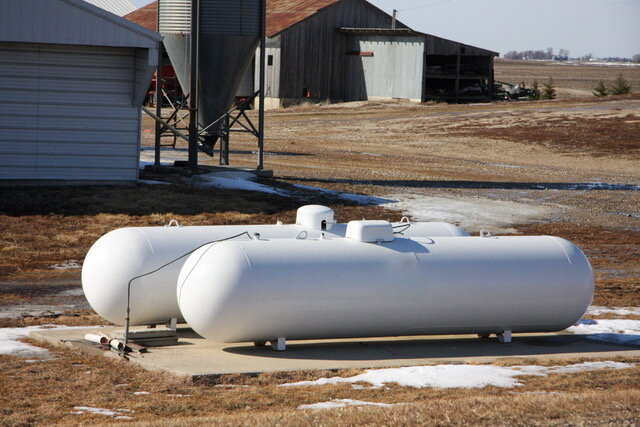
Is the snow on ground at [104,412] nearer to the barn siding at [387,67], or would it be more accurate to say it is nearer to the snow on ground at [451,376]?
the snow on ground at [451,376]

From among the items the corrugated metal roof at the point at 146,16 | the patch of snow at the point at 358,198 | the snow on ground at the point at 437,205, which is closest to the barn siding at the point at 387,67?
the corrugated metal roof at the point at 146,16

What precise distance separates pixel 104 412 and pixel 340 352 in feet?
11.9

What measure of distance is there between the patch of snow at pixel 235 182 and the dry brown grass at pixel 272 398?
1505cm

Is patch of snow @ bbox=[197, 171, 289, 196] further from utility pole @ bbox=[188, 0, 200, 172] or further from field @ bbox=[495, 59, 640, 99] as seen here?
field @ bbox=[495, 59, 640, 99]

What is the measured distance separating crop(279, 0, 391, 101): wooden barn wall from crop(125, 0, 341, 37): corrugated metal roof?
437mm

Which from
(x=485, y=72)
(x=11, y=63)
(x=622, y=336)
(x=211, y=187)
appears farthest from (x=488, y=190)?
(x=485, y=72)

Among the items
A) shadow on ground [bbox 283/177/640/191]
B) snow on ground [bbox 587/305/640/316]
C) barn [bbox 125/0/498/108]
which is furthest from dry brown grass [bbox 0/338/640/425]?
barn [bbox 125/0/498/108]

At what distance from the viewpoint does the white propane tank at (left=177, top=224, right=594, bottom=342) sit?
460 inches

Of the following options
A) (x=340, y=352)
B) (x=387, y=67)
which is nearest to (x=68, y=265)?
(x=340, y=352)

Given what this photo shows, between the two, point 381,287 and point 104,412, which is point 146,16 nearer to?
point 381,287

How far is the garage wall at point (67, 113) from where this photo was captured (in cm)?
2406

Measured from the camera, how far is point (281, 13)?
Result: 58.7 meters

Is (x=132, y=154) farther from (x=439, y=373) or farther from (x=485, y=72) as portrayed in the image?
(x=485, y=72)

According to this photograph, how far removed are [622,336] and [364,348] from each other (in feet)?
11.8
